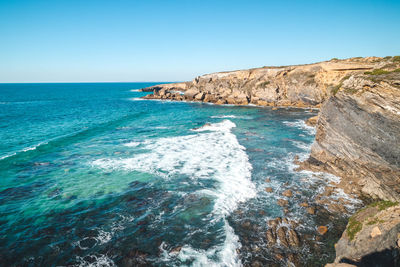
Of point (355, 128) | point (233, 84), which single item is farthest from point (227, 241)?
point (233, 84)

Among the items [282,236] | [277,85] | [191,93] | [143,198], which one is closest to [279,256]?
[282,236]

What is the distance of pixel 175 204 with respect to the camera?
39.7 ft

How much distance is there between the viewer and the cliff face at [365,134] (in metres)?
10.2

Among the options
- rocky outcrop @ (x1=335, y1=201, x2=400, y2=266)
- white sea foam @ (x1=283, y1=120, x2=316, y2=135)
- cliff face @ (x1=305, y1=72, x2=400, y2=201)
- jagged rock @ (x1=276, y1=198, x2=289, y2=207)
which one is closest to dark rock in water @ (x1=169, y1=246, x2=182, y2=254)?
rocky outcrop @ (x1=335, y1=201, x2=400, y2=266)

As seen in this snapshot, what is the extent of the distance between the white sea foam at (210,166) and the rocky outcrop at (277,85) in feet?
105

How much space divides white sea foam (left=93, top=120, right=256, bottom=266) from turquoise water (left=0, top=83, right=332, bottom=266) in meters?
0.07

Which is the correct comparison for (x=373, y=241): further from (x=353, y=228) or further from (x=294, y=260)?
(x=294, y=260)

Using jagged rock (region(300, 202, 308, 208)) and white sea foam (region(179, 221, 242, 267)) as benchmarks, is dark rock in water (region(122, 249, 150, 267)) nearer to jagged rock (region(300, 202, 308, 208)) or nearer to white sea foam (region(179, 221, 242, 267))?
white sea foam (region(179, 221, 242, 267))

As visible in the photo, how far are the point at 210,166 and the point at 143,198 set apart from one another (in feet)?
21.9

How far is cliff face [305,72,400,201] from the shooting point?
10211 millimetres

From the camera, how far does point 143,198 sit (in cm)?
1276

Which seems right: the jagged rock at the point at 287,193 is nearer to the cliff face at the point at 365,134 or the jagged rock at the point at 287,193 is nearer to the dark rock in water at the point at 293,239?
the dark rock in water at the point at 293,239

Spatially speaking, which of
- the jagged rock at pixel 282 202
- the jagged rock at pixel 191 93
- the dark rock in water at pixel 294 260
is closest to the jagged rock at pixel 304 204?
the jagged rock at pixel 282 202

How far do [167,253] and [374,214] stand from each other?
8.39 meters
